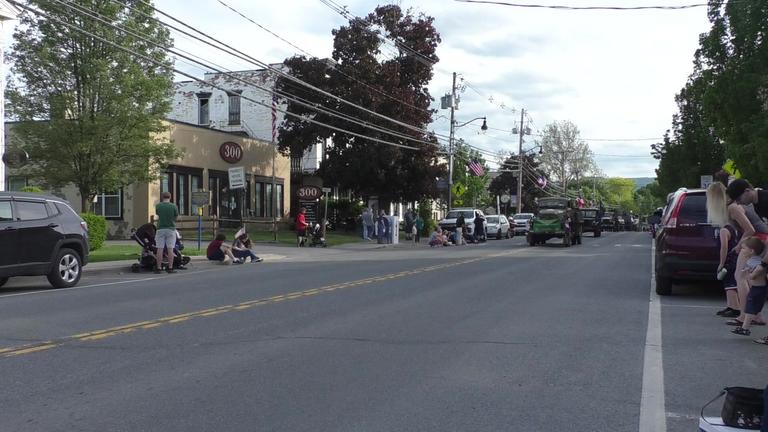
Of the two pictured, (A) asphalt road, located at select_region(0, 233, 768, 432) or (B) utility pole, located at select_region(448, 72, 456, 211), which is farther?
(B) utility pole, located at select_region(448, 72, 456, 211)

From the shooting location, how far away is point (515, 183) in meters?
78.4

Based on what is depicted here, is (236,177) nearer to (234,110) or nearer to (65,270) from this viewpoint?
(65,270)

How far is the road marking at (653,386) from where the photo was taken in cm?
507

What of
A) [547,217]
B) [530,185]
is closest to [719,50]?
[547,217]

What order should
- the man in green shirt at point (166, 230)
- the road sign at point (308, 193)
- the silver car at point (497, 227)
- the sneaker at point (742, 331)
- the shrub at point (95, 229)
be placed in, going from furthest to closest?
the silver car at point (497, 227), the road sign at point (308, 193), the shrub at point (95, 229), the man in green shirt at point (166, 230), the sneaker at point (742, 331)

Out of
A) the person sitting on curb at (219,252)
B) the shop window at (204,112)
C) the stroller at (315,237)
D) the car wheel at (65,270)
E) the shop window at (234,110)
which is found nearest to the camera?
the car wheel at (65,270)

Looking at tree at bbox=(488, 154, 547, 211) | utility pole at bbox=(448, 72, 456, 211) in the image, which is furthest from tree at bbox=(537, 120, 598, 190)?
utility pole at bbox=(448, 72, 456, 211)

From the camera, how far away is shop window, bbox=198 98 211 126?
46594 mm

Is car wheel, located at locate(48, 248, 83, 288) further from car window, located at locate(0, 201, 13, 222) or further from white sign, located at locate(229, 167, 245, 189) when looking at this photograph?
white sign, located at locate(229, 167, 245, 189)

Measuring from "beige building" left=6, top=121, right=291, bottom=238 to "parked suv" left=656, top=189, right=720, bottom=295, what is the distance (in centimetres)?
2059

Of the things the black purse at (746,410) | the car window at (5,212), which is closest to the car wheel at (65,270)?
the car window at (5,212)

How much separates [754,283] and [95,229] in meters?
18.7

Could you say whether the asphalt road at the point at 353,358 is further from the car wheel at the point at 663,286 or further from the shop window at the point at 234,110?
A: the shop window at the point at 234,110

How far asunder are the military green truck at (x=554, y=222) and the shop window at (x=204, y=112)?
2465 cm
